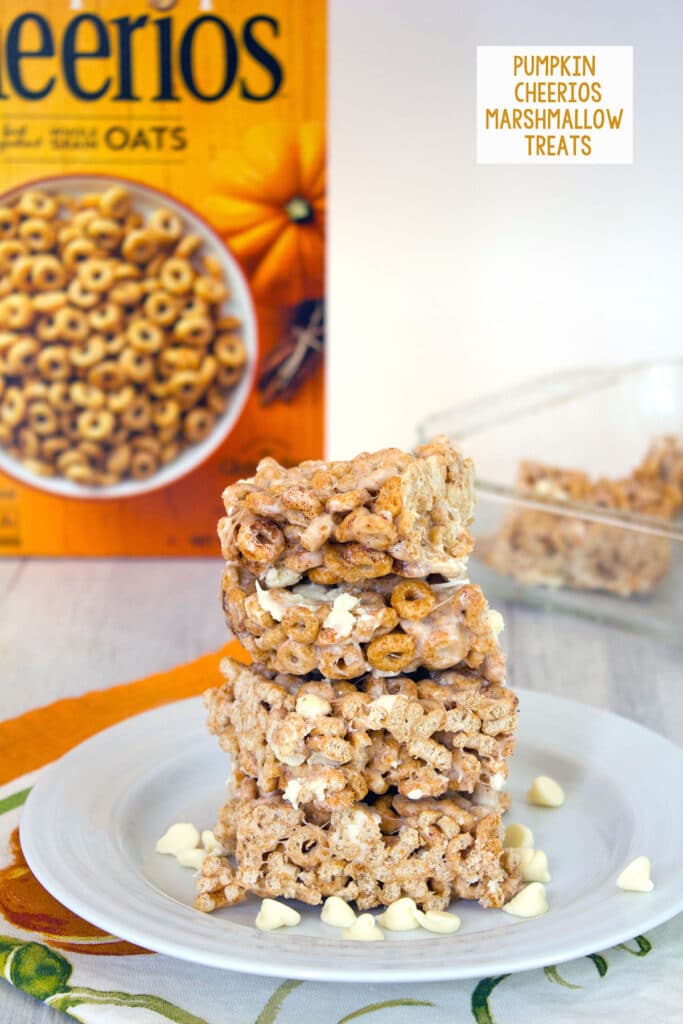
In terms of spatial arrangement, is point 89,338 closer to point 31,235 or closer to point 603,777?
point 31,235

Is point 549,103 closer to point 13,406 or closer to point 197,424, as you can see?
point 197,424

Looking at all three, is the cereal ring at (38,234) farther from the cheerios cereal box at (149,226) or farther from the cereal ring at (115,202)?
the cereal ring at (115,202)

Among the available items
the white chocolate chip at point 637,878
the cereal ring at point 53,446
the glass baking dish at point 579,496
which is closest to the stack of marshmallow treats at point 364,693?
the white chocolate chip at point 637,878

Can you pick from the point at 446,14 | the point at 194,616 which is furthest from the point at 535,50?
the point at 194,616

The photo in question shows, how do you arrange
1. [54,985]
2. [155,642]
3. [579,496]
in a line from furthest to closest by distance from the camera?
[579,496]
[155,642]
[54,985]

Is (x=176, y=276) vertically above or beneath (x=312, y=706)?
above

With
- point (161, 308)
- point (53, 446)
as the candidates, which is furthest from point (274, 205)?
point (53, 446)
